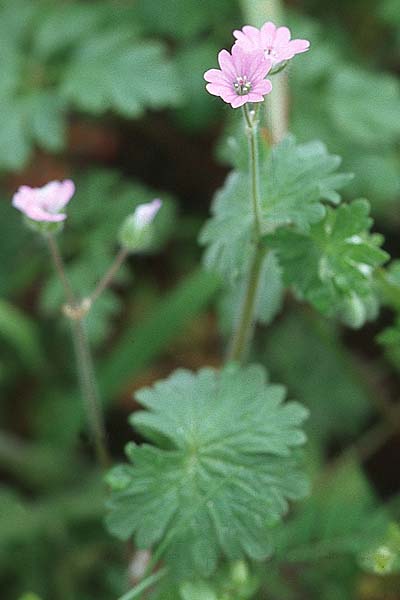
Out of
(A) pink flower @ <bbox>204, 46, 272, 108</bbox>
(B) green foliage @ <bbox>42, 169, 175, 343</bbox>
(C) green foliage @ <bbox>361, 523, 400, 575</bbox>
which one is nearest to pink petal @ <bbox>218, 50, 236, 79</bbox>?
(A) pink flower @ <bbox>204, 46, 272, 108</bbox>

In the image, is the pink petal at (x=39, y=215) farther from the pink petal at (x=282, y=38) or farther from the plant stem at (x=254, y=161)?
the pink petal at (x=282, y=38)

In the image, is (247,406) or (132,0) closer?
(247,406)

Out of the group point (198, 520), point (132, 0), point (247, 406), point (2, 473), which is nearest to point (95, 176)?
point (132, 0)

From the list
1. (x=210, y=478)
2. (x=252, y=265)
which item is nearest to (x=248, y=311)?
(x=252, y=265)

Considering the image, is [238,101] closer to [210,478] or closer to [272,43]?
[272,43]

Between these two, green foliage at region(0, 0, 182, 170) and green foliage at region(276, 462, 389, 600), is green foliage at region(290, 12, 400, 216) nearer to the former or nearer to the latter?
green foliage at region(0, 0, 182, 170)

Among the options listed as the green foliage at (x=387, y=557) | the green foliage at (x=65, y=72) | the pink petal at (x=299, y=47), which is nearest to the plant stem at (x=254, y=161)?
the pink petal at (x=299, y=47)

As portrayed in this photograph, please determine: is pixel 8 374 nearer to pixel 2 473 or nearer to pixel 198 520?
pixel 2 473
